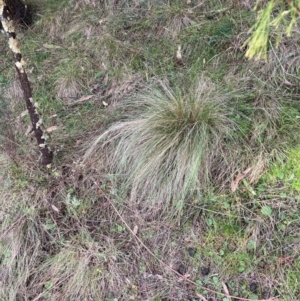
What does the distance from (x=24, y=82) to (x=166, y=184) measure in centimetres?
107

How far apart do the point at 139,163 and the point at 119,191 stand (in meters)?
0.24

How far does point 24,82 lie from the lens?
7.51ft

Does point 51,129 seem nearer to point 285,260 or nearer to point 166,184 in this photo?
point 166,184

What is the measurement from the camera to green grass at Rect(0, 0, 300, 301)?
7.02 ft

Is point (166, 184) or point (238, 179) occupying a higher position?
point (166, 184)

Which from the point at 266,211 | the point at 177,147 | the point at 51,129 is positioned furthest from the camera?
the point at 51,129

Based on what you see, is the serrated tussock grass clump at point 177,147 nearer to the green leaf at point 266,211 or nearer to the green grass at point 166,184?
the green grass at point 166,184

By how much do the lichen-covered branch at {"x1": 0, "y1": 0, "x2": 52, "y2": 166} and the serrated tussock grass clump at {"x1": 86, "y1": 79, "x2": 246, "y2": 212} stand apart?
392 millimetres

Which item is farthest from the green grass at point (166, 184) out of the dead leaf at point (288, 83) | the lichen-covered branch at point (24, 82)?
the lichen-covered branch at point (24, 82)

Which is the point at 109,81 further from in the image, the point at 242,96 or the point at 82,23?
the point at 242,96

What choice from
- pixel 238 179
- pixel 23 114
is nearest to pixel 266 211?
pixel 238 179

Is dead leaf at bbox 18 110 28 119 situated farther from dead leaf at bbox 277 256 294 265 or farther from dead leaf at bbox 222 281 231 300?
dead leaf at bbox 277 256 294 265

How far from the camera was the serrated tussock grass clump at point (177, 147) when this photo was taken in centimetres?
229

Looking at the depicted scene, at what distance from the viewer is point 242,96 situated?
8.36ft
